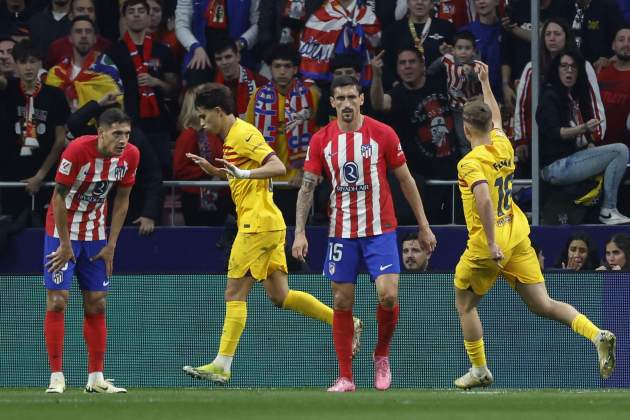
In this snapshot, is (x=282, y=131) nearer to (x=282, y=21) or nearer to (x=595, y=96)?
(x=282, y=21)

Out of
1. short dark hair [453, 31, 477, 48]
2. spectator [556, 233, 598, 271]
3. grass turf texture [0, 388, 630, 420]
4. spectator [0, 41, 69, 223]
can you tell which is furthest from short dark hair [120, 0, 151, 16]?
grass turf texture [0, 388, 630, 420]

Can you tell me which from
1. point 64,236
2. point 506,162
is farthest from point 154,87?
point 506,162

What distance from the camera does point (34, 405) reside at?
31.6 ft

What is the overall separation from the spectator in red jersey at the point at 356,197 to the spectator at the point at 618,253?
2.60 metres

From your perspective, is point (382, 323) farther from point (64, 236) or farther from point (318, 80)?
point (318, 80)

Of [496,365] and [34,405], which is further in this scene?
[496,365]

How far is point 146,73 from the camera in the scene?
46.7 ft

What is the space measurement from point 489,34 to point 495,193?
159 inches

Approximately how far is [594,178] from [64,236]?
17.5 ft

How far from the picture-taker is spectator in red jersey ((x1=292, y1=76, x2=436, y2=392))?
10.8 meters

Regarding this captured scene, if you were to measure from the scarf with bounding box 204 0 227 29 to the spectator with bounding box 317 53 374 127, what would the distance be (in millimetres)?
1251

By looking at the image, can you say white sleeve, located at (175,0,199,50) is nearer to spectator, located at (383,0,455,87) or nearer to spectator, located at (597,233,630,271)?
spectator, located at (383,0,455,87)

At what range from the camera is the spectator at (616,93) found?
13992 mm

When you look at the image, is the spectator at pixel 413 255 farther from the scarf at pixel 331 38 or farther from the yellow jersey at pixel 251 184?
the yellow jersey at pixel 251 184
